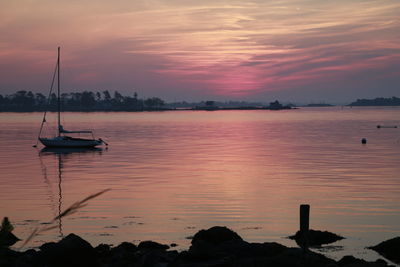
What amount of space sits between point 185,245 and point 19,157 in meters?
53.1

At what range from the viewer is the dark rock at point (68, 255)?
58.0 ft

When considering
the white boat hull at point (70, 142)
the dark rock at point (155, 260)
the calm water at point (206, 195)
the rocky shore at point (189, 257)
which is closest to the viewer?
the rocky shore at point (189, 257)

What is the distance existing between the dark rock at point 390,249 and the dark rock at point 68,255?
11402mm

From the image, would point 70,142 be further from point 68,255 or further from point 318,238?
point 68,255

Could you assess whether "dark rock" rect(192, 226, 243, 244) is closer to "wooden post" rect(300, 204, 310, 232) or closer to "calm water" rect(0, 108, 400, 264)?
"calm water" rect(0, 108, 400, 264)

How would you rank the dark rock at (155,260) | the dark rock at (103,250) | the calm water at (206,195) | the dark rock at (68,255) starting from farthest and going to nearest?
1. the calm water at (206,195)
2. the dark rock at (103,250)
3. the dark rock at (68,255)
4. the dark rock at (155,260)

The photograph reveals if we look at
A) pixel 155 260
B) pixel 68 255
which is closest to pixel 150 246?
pixel 155 260

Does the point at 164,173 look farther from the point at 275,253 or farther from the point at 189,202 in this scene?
the point at 275,253

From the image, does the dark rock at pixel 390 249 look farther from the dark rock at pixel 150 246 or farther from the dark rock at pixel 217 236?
the dark rock at pixel 150 246

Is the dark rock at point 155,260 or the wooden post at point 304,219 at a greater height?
the wooden post at point 304,219

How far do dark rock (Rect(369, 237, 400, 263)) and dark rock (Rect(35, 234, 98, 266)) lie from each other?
11.4 meters

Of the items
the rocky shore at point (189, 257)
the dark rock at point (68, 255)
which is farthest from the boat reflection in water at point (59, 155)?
the dark rock at point (68, 255)

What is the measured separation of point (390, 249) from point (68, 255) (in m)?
12.5

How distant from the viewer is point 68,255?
1795 cm
